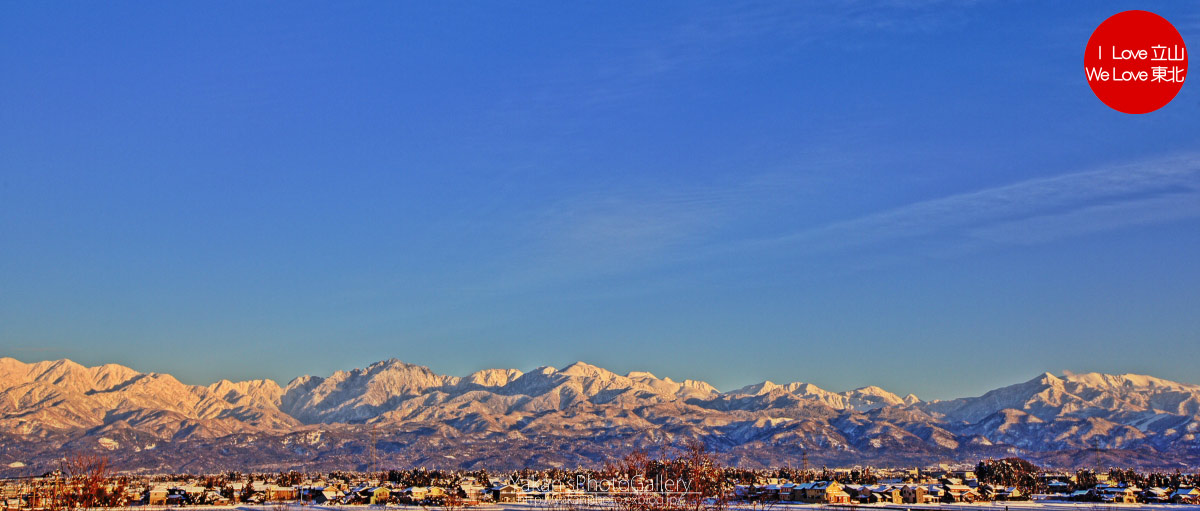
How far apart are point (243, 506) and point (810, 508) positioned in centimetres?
9797

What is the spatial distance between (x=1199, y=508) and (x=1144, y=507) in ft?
27.4

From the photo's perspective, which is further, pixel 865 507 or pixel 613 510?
pixel 865 507

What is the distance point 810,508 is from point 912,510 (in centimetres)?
1679

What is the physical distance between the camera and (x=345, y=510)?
188 m

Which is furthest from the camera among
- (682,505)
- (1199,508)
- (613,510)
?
(1199,508)

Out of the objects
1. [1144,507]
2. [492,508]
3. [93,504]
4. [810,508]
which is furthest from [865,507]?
[93,504]

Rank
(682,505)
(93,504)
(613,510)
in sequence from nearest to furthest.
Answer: (682,505) → (613,510) → (93,504)

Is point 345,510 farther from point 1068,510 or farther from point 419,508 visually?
point 1068,510

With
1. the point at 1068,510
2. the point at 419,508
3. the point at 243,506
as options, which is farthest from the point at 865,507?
the point at 243,506

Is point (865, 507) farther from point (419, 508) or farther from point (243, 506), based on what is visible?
point (243, 506)

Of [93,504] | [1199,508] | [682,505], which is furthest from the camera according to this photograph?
[1199,508]

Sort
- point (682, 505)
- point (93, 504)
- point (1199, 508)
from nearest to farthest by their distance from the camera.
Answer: point (682, 505), point (93, 504), point (1199, 508)

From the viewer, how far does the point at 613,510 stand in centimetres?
16612

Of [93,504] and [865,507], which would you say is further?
[865,507]
